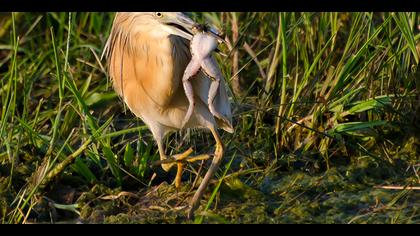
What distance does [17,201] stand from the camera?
11.4 feet

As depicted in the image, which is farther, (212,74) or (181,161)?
(181,161)

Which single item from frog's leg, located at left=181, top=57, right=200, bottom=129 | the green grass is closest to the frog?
frog's leg, located at left=181, top=57, right=200, bottom=129

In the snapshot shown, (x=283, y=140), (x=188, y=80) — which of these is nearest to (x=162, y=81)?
(x=188, y=80)

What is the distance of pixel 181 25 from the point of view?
321 cm

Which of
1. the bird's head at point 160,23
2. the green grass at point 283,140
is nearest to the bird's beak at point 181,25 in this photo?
the bird's head at point 160,23

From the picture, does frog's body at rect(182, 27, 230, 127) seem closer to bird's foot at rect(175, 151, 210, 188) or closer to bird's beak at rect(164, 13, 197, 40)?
bird's beak at rect(164, 13, 197, 40)

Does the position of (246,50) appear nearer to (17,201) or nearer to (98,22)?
(98,22)

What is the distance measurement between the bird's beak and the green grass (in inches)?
15.4

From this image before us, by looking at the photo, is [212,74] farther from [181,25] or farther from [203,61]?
[181,25]

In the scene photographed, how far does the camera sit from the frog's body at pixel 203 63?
3.11 metres

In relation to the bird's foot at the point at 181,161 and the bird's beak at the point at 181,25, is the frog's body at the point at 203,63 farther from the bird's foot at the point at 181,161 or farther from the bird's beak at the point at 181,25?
the bird's foot at the point at 181,161

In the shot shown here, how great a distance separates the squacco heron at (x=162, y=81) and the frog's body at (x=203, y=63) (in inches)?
4.2

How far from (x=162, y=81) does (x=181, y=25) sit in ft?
0.98

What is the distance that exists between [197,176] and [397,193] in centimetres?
71
